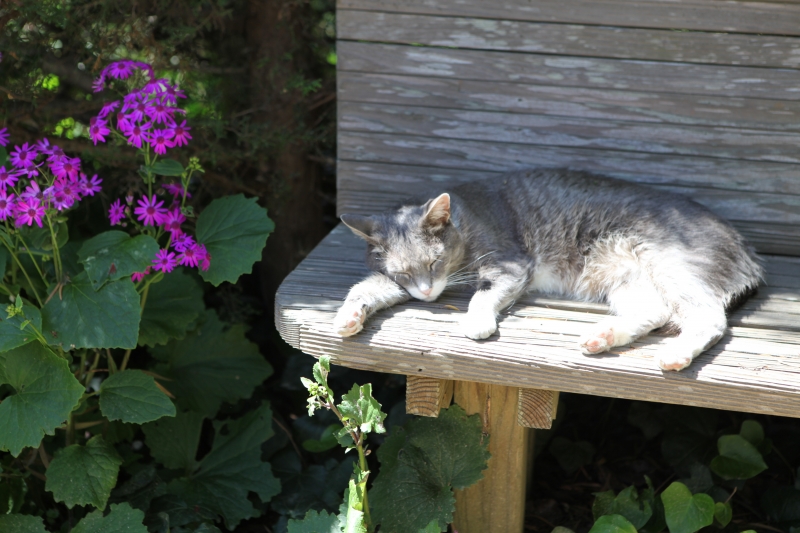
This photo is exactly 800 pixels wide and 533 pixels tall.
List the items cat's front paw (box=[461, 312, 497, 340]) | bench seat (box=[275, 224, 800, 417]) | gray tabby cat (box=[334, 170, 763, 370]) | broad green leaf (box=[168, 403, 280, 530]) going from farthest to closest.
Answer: broad green leaf (box=[168, 403, 280, 530]), gray tabby cat (box=[334, 170, 763, 370]), cat's front paw (box=[461, 312, 497, 340]), bench seat (box=[275, 224, 800, 417])

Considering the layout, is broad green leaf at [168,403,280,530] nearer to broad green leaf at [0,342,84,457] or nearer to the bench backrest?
broad green leaf at [0,342,84,457]

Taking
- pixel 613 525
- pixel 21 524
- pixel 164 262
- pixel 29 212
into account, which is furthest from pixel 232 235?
pixel 613 525

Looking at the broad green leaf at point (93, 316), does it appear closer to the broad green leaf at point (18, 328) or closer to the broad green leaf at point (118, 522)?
the broad green leaf at point (18, 328)

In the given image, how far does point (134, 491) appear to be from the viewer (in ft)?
8.60

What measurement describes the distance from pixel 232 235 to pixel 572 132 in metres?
1.43

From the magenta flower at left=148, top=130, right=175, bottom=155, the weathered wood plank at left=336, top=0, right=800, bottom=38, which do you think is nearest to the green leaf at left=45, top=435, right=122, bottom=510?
the magenta flower at left=148, top=130, right=175, bottom=155

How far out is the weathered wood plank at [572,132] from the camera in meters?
2.82

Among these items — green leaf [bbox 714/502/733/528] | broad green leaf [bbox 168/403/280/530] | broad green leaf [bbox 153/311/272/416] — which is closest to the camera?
green leaf [bbox 714/502/733/528]

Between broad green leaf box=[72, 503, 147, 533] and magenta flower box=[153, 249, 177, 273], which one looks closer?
broad green leaf box=[72, 503, 147, 533]

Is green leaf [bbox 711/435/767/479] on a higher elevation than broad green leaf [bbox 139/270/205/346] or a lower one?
lower

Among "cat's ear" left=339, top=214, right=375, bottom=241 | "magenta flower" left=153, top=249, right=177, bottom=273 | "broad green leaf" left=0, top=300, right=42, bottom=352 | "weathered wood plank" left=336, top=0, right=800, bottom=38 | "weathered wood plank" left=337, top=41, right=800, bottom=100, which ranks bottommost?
"broad green leaf" left=0, top=300, right=42, bottom=352

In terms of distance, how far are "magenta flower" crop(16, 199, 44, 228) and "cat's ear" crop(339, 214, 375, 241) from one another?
0.97 meters

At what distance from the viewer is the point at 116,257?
2330 millimetres

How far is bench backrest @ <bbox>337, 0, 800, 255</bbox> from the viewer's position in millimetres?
2734
